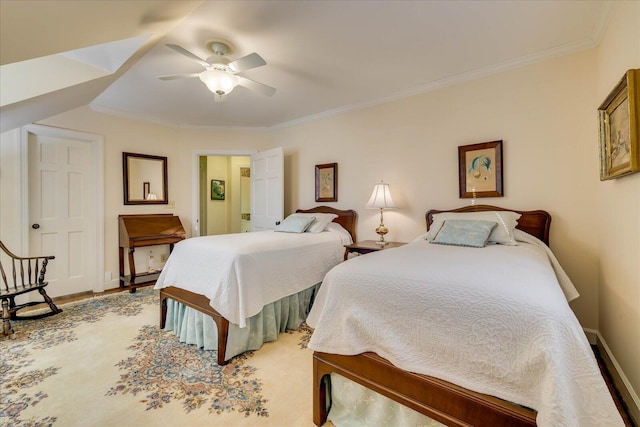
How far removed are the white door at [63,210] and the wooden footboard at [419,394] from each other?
3807mm

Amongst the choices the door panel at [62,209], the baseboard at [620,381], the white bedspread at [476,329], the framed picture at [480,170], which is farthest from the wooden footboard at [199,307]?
the framed picture at [480,170]

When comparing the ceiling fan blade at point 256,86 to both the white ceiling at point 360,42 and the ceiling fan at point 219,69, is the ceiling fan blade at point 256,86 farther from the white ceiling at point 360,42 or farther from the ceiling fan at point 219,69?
the white ceiling at point 360,42

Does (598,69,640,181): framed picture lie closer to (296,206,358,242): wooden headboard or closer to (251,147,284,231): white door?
(296,206,358,242): wooden headboard

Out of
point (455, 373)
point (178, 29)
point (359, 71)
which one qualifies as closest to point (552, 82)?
point (359, 71)

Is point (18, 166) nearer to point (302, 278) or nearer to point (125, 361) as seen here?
point (125, 361)

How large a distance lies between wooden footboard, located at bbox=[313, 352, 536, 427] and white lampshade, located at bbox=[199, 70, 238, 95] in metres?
2.18

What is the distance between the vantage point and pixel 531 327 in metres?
0.97

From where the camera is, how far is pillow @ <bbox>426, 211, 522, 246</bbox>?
2.23 meters

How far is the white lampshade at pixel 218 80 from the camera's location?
229 centimetres

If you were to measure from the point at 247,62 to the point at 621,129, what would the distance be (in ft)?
8.34

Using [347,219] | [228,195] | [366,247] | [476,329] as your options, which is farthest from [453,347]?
[228,195]

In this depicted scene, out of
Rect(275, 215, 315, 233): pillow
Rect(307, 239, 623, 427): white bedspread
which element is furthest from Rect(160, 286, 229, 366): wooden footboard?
Rect(275, 215, 315, 233): pillow

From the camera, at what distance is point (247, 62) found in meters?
2.17

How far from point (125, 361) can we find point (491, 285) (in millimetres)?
2514
